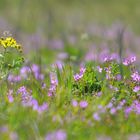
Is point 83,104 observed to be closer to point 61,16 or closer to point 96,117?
point 96,117

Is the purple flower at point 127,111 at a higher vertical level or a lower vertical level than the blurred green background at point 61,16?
lower

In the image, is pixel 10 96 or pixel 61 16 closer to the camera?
pixel 10 96

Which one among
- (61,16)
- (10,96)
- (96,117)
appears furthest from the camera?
(61,16)

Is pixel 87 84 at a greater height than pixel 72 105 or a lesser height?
greater

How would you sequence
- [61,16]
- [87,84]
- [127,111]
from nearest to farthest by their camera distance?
[127,111], [87,84], [61,16]

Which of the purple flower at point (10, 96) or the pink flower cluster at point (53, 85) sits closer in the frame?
the purple flower at point (10, 96)

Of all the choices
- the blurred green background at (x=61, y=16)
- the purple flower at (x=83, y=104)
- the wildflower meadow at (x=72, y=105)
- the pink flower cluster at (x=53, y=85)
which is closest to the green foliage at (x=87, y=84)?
the wildflower meadow at (x=72, y=105)

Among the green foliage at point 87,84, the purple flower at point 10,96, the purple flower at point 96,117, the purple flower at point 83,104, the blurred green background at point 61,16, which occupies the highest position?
the blurred green background at point 61,16

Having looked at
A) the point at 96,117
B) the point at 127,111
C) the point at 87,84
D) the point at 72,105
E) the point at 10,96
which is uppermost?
the point at 87,84

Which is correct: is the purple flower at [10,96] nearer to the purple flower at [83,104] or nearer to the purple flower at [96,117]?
the purple flower at [83,104]

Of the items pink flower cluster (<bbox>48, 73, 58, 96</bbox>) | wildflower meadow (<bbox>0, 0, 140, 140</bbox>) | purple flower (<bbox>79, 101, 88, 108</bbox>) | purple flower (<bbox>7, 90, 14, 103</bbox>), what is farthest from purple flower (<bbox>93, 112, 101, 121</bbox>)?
pink flower cluster (<bbox>48, 73, 58, 96</bbox>)

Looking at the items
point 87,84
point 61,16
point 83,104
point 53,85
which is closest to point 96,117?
point 83,104
